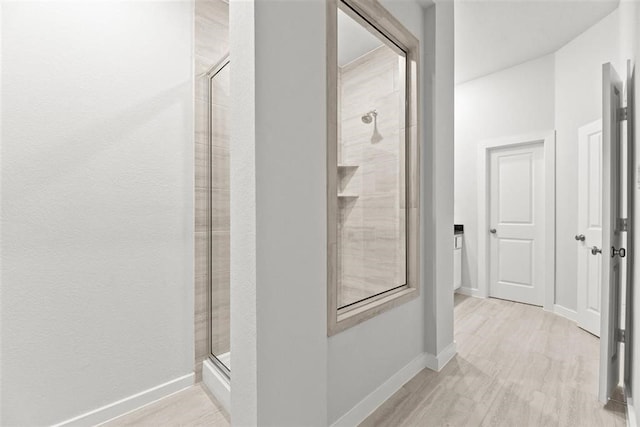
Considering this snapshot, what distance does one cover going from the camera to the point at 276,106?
1187mm

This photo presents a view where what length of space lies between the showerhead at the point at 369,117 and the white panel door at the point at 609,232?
1.32 meters

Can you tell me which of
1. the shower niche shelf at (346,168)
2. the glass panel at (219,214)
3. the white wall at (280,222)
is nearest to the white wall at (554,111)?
the shower niche shelf at (346,168)

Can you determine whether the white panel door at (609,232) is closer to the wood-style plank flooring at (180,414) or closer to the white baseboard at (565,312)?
the white baseboard at (565,312)

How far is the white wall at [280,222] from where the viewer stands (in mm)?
1124

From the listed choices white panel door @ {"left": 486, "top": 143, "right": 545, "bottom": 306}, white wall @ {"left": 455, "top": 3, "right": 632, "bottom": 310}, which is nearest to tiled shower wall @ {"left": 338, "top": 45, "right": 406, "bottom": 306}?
white wall @ {"left": 455, "top": 3, "right": 632, "bottom": 310}

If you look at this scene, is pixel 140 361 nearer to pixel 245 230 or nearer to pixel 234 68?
pixel 245 230

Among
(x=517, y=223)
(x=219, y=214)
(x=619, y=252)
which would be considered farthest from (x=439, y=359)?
(x=517, y=223)

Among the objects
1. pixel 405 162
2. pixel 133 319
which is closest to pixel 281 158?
pixel 405 162

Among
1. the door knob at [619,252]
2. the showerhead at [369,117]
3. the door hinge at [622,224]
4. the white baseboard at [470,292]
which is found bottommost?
the white baseboard at [470,292]

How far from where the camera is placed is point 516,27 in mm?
3104

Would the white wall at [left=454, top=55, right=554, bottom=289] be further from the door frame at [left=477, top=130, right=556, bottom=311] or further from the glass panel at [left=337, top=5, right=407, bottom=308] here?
the glass panel at [left=337, top=5, right=407, bottom=308]

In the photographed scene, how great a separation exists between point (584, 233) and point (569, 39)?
2.03m

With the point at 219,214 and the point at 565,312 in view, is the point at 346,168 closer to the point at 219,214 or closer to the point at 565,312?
the point at 219,214

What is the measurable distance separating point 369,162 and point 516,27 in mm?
2412
